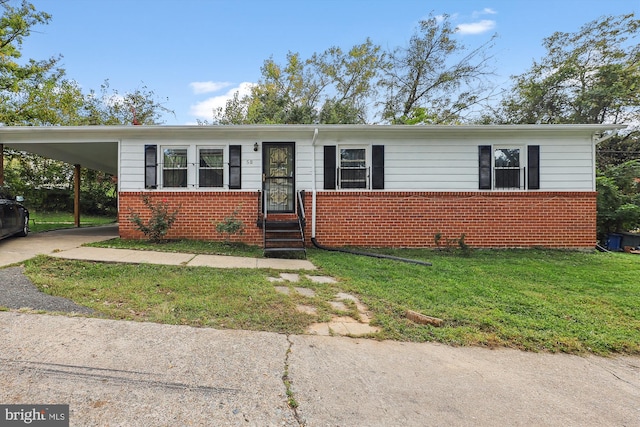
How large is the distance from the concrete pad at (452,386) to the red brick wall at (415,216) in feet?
17.0

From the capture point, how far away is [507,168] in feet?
25.8

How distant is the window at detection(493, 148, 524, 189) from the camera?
782cm

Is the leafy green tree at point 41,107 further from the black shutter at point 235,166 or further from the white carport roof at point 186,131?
the black shutter at point 235,166

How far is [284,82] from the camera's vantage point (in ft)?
65.2

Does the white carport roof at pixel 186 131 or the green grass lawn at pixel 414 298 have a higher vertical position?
the white carport roof at pixel 186 131

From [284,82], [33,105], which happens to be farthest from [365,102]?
[33,105]

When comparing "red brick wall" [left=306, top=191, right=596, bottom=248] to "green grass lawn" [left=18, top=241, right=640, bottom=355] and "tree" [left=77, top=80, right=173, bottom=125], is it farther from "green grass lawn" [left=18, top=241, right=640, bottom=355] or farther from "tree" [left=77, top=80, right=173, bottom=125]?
"tree" [left=77, top=80, right=173, bottom=125]

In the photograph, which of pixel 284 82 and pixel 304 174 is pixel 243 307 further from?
pixel 284 82

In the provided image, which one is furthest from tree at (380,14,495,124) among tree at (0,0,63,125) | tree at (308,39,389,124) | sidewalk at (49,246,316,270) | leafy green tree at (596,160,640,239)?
tree at (0,0,63,125)

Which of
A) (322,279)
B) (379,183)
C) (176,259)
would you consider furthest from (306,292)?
(379,183)

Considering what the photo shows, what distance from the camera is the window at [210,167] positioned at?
7828mm

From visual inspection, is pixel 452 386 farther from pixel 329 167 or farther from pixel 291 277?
pixel 329 167

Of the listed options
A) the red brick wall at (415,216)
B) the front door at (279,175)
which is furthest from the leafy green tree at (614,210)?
the front door at (279,175)

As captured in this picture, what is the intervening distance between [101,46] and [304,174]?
41.2 ft
